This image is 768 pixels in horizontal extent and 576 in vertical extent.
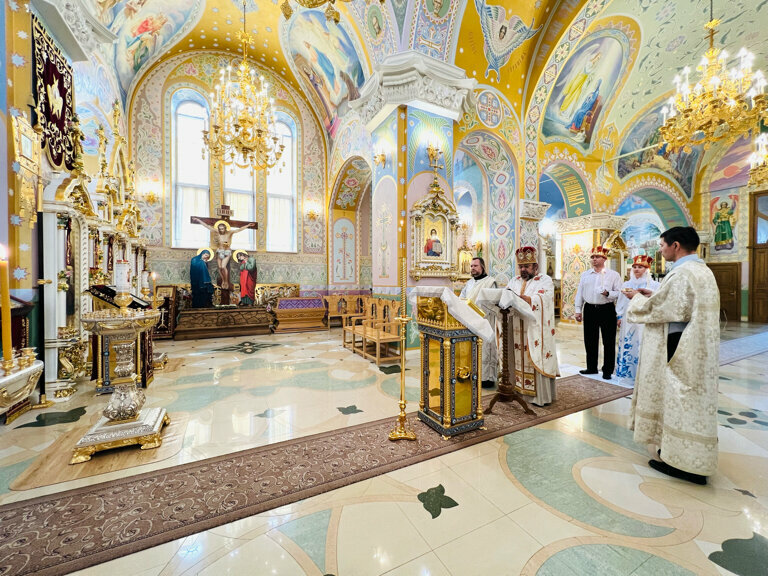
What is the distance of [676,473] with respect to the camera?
242 centimetres

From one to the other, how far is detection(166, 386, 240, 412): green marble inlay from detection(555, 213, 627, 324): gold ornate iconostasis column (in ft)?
38.0

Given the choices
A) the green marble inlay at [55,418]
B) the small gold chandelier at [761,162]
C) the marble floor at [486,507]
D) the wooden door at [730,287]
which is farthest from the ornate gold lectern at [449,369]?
the wooden door at [730,287]

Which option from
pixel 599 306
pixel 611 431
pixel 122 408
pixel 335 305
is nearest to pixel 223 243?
pixel 335 305

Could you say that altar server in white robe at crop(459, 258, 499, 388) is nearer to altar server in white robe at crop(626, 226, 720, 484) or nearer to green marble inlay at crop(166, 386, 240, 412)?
altar server in white robe at crop(626, 226, 720, 484)

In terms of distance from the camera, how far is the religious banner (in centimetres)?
391

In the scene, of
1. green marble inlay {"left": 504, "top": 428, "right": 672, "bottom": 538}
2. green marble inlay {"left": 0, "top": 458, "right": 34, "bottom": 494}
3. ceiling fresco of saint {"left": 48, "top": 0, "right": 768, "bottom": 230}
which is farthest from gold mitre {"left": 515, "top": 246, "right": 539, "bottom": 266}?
green marble inlay {"left": 0, "top": 458, "right": 34, "bottom": 494}

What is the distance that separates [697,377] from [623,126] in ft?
40.6

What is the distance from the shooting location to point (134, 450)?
284cm

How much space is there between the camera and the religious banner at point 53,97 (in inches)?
154

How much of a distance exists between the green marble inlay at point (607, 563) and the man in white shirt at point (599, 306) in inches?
147

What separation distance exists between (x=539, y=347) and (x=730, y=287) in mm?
16547

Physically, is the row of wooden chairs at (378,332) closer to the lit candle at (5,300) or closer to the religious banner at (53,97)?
the lit candle at (5,300)

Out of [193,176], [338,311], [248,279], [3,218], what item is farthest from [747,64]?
[193,176]

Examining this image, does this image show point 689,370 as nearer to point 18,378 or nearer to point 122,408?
point 18,378
